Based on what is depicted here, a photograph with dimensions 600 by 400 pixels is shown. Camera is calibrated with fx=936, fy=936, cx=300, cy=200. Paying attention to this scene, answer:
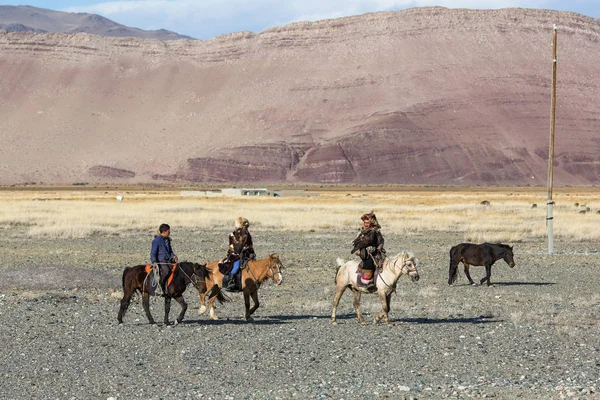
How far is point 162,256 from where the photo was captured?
13938 millimetres

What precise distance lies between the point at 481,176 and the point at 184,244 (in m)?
127

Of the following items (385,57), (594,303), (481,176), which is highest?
(385,57)

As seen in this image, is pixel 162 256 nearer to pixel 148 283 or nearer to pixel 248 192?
pixel 148 283

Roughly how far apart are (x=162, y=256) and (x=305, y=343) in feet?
8.71

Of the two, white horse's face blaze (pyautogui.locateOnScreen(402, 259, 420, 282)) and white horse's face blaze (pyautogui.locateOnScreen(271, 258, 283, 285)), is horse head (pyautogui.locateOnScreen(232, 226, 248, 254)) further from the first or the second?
white horse's face blaze (pyautogui.locateOnScreen(402, 259, 420, 282))

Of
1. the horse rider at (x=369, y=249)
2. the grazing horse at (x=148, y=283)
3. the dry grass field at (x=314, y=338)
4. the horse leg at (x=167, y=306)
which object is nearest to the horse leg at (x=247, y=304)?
the dry grass field at (x=314, y=338)

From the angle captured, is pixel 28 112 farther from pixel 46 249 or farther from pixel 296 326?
pixel 296 326

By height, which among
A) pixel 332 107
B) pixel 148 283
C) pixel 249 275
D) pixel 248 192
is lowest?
pixel 148 283

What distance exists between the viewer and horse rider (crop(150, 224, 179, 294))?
546 inches

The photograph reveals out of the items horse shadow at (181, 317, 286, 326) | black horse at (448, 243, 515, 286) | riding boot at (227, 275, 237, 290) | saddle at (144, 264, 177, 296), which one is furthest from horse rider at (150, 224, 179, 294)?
black horse at (448, 243, 515, 286)

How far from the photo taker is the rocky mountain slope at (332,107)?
160375mm

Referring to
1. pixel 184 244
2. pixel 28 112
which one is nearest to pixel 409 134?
pixel 28 112

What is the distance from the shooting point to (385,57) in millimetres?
182750

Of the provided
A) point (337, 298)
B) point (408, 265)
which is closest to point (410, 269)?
point (408, 265)
